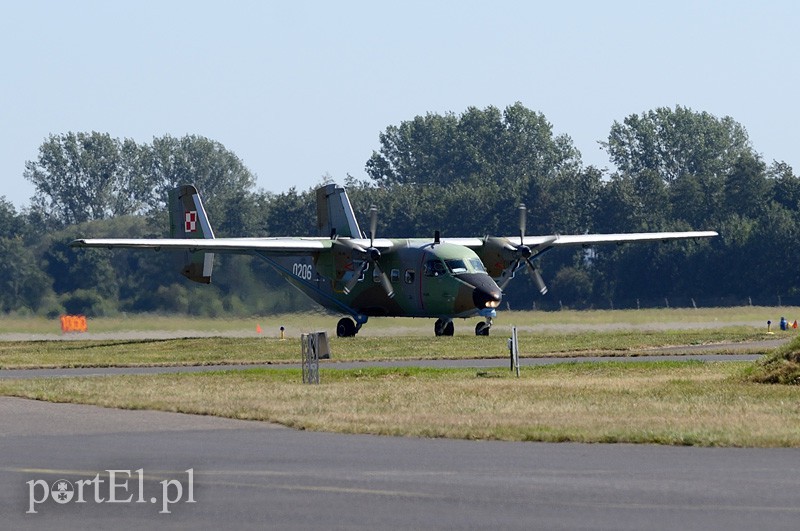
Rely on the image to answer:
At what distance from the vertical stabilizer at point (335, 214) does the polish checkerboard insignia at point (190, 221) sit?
16.7 ft

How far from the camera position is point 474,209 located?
378 ft

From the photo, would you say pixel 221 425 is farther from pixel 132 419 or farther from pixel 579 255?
pixel 579 255

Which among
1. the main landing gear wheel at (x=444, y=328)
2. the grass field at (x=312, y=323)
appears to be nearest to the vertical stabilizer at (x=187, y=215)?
the grass field at (x=312, y=323)

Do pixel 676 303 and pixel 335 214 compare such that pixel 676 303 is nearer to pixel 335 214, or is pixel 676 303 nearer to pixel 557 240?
pixel 557 240

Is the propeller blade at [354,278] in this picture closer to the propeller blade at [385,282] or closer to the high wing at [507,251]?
the propeller blade at [385,282]

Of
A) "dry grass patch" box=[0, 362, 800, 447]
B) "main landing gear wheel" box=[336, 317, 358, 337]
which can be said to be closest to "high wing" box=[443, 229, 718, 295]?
"main landing gear wheel" box=[336, 317, 358, 337]

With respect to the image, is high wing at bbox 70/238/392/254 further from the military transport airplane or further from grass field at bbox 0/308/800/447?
grass field at bbox 0/308/800/447

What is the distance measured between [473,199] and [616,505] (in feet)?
340

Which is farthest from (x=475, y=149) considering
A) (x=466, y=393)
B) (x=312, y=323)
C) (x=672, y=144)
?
(x=466, y=393)

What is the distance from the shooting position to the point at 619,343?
43469 mm

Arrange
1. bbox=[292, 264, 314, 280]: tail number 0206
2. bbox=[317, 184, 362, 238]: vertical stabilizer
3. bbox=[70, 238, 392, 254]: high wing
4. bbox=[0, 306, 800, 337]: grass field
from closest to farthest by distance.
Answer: bbox=[70, 238, 392, 254]: high wing < bbox=[317, 184, 362, 238]: vertical stabilizer < bbox=[292, 264, 314, 280]: tail number 0206 < bbox=[0, 306, 800, 337]: grass field

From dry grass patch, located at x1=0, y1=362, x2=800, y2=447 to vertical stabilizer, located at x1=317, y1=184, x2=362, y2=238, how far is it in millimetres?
19641

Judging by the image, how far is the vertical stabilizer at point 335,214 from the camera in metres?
52.1

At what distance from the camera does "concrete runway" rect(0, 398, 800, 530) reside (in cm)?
1238
